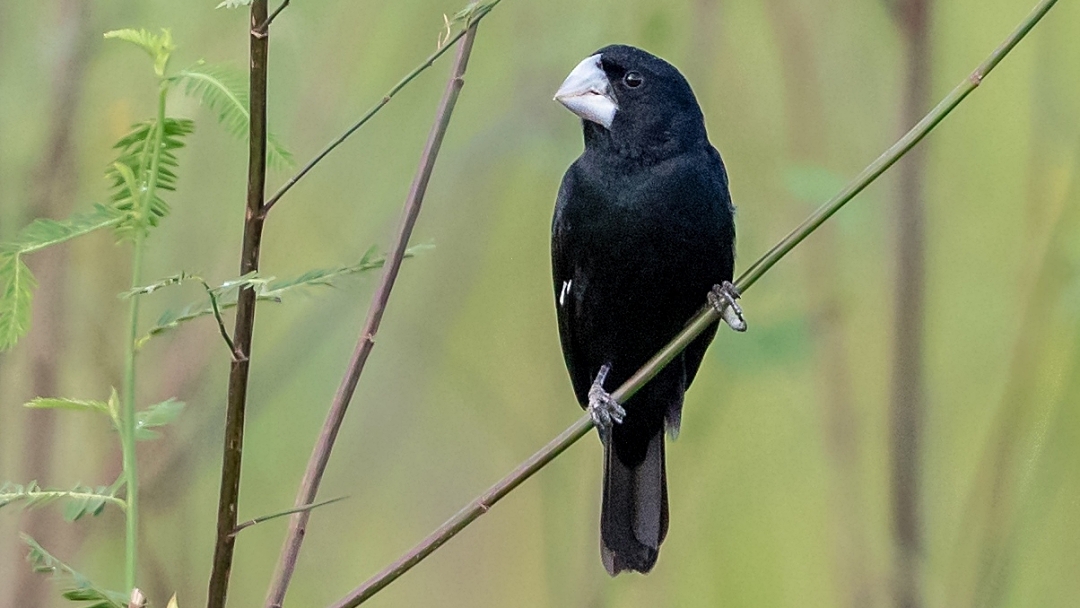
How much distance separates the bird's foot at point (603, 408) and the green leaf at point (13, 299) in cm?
80

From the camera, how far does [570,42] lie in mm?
1678

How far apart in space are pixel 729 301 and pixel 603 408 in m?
0.23

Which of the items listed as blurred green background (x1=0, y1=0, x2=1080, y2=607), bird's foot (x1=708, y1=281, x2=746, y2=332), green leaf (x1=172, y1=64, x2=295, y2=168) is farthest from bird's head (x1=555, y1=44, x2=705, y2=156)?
green leaf (x1=172, y1=64, x2=295, y2=168)

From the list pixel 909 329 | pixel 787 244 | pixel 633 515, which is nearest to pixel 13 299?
pixel 787 244

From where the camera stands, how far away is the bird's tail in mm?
1497

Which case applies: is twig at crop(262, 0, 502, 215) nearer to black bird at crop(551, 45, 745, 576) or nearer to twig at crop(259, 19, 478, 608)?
twig at crop(259, 19, 478, 608)

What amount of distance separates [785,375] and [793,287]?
135mm

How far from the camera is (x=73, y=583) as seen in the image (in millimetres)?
702

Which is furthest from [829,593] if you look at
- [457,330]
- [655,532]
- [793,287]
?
[457,330]

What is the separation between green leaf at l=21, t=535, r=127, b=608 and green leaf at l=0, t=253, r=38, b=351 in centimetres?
13

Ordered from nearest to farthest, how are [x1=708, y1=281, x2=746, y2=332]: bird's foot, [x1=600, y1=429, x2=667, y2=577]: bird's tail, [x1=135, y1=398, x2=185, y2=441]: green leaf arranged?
1. [x1=135, y1=398, x2=185, y2=441]: green leaf
2. [x1=708, y1=281, x2=746, y2=332]: bird's foot
3. [x1=600, y1=429, x2=667, y2=577]: bird's tail

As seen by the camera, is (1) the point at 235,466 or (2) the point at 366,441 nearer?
(1) the point at 235,466

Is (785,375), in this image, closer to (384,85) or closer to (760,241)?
(760,241)

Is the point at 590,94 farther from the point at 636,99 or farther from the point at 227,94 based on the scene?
the point at 227,94
